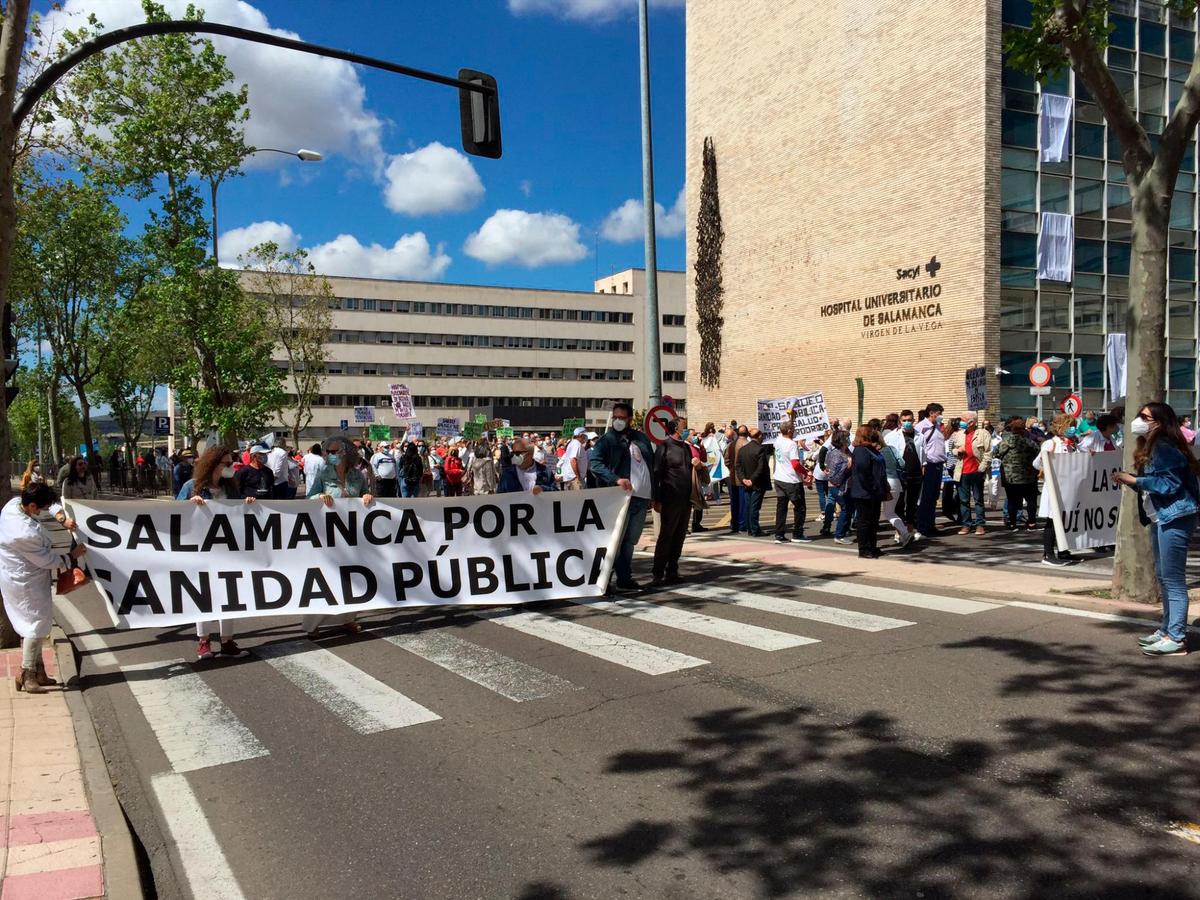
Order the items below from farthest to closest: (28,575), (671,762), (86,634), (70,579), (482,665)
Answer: (86,634) → (482,665) → (70,579) → (28,575) → (671,762)

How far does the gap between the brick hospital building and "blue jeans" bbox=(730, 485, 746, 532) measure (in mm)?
14480

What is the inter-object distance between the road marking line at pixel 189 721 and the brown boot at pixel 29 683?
61cm

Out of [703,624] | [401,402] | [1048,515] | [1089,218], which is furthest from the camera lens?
[1089,218]

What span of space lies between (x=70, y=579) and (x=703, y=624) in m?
5.16

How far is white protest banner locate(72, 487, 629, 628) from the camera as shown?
7941 millimetres

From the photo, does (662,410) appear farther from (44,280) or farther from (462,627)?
(44,280)

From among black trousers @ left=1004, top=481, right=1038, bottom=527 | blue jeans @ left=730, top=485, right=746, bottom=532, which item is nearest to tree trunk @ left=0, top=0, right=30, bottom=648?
blue jeans @ left=730, top=485, right=746, bottom=532

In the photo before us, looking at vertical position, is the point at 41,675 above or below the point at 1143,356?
below

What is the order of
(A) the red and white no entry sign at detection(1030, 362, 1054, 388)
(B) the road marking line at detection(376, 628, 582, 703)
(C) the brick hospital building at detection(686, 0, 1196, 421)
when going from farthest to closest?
(C) the brick hospital building at detection(686, 0, 1196, 421) → (A) the red and white no entry sign at detection(1030, 362, 1054, 388) → (B) the road marking line at detection(376, 628, 582, 703)


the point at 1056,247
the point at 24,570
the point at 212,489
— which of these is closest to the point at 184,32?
the point at 212,489

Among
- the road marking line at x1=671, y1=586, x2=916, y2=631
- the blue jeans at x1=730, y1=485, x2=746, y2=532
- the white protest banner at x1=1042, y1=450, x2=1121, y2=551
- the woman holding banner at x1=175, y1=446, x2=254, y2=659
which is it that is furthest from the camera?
the blue jeans at x1=730, y1=485, x2=746, y2=532

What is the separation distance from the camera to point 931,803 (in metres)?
4.24

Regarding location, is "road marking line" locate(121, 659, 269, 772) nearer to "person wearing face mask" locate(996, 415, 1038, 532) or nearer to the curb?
the curb

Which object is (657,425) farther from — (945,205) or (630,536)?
(945,205)
